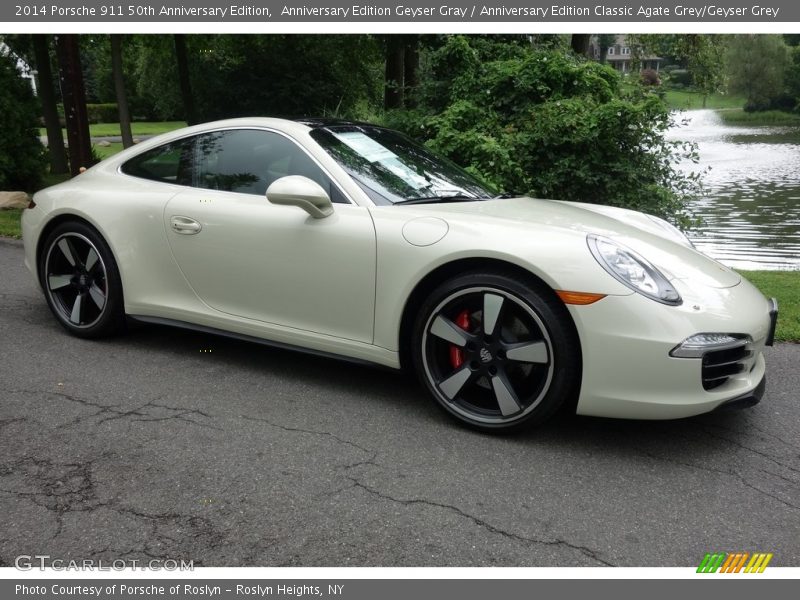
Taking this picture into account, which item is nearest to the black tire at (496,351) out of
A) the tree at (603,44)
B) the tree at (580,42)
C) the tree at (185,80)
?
the tree at (603,44)

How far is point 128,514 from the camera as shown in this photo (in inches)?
105

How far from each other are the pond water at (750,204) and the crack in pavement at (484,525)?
7.62 meters

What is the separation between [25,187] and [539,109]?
9.38 meters

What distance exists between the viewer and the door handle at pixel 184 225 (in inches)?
161

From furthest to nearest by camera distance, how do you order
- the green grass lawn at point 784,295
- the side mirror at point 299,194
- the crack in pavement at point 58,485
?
the green grass lawn at point 784,295
the side mirror at point 299,194
the crack in pavement at point 58,485

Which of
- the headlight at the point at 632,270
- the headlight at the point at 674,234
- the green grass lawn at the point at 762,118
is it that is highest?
the headlight at the point at 632,270

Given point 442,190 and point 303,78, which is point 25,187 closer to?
point 303,78

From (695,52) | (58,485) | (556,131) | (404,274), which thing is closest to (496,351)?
(404,274)

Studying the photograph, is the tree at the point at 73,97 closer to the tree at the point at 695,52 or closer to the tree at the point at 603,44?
the tree at the point at 603,44

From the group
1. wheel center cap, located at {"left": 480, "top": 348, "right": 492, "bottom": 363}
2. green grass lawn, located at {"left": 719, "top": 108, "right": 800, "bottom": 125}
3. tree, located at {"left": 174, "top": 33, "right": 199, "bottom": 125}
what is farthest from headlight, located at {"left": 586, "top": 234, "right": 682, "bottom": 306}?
green grass lawn, located at {"left": 719, "top": 108, "right": 800, "bottom": 125}

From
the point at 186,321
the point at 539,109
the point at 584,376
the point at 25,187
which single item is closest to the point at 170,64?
the point at 25,187

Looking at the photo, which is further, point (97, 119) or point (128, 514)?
point (97, 119)

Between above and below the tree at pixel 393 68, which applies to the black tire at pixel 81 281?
below

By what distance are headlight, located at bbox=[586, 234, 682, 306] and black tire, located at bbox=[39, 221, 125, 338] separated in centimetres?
286
